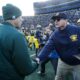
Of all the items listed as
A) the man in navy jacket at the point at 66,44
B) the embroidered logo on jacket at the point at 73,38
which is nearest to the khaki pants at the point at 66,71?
the man in navy jacket at the point at 66,44

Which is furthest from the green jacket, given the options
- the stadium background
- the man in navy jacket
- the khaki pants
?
the stadium background

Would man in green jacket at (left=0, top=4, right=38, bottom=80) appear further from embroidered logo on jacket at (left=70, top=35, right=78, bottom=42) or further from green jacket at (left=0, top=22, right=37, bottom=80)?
embroidered logo on jacket at (left=70, top=35, right=78, bottom=42)

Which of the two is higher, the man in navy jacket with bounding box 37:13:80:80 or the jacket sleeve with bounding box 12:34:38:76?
the jacket sleeve with bounding box 12:34:38:76

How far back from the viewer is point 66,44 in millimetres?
6352

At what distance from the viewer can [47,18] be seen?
179 ft

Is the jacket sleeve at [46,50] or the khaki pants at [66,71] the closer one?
the jacket sleeve at [46,50]

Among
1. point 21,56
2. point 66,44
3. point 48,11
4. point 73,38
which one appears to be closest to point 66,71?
point 66,44

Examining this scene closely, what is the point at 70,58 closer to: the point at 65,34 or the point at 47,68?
the point at 65,34

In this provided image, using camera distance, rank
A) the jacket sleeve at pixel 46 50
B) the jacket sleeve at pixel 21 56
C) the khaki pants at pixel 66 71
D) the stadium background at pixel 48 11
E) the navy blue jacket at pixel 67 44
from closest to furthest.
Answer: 1. the jacket sleeve at pixel 21 56
2. the jacket sleeve at pixel 46 50
3. the navy blue jacket at pixel 67 44
4. the khaki pants at pixel 66 71
5. the stadium background at pixel 48 11

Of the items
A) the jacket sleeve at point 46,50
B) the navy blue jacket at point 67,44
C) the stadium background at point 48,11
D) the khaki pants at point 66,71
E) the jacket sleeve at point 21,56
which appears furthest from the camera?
the stadium background at point 48,11

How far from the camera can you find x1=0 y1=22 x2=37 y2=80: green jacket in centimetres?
398

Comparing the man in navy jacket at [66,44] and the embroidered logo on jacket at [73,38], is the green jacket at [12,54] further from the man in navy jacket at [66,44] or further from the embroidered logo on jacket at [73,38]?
the embroidered logo on jacket at [73,38]

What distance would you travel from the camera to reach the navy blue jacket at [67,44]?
630 cm

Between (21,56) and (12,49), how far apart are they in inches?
5.9
